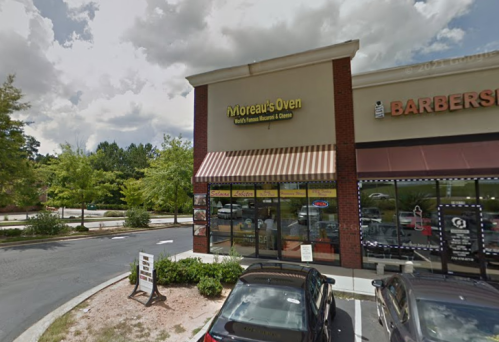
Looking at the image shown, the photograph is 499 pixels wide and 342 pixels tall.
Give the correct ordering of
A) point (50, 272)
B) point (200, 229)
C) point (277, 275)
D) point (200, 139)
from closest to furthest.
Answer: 1. point (277, 275)
2. point (50, 272)
3. point (200, 229)
4. point (200, 139)

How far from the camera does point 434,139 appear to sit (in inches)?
346

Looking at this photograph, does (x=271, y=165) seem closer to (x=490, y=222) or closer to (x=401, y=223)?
(x=401, y=223)

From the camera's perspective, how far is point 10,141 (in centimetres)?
1659

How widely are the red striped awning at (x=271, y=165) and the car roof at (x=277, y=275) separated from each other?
4.60m

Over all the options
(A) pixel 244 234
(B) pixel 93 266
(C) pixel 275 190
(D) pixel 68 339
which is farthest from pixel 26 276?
(C) pixel 275 190

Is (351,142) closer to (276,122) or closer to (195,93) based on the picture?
(276,122)

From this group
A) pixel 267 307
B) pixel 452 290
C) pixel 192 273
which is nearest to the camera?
pixel 267 307

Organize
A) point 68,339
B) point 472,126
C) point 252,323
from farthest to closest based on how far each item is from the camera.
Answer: point 472,126 < point 68,339 < point 252,323

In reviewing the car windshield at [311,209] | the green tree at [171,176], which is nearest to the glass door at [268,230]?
the car windshield at [311,209]

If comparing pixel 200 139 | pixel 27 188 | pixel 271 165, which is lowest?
pixel 27 188

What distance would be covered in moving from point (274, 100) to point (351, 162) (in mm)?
4126

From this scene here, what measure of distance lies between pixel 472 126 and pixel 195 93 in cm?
1120

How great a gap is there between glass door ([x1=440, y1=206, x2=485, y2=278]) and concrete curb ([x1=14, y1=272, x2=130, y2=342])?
1105 centimetres

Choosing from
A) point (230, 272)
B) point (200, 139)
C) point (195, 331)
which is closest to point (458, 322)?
point (195, 331)
